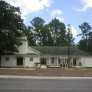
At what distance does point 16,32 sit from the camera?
68.1m

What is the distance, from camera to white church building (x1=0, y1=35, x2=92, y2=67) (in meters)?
68.8

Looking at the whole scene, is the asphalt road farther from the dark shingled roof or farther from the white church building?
the dark shingled roof

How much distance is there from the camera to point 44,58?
247 feet

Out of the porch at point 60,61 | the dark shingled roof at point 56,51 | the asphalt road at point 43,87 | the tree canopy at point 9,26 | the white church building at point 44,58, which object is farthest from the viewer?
the dark shingled roof at point 56,51

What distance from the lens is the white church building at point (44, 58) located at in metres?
68.8

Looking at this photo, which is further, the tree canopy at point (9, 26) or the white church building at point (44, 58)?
the white church building at point (44, 58)

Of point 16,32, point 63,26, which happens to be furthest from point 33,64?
point 63,26

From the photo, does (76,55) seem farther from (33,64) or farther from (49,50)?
(33,64)

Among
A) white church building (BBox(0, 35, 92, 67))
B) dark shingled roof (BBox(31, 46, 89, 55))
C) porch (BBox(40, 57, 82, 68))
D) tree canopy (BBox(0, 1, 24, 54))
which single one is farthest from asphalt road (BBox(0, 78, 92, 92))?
dark shingled roof (BBox(31, 46, 89, 55))

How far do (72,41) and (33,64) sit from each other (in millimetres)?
61223

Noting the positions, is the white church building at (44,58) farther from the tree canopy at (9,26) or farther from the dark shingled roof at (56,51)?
the tree canopy at (9,26)

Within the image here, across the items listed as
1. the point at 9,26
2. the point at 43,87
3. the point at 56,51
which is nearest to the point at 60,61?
the point at 56,51

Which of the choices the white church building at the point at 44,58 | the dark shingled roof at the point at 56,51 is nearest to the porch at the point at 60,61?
the white church building at the point at 44,58

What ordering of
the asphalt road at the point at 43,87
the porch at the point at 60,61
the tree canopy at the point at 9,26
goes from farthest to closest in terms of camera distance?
the porch at the point at 60,61 → the tree canopy at the point at 9,26 → the asphalt road at the point at 43,87
